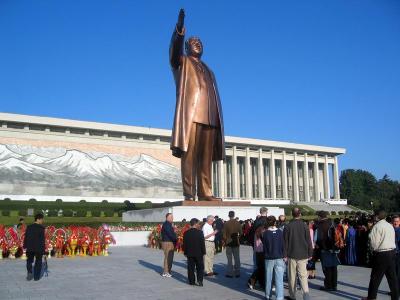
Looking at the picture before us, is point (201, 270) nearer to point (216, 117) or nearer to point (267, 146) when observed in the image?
point (216, 117)

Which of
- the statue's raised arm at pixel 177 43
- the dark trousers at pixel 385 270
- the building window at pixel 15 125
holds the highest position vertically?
the building window at pixel 15 125

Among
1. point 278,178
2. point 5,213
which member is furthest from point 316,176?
point 5,213

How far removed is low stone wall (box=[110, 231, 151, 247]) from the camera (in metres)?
15.1

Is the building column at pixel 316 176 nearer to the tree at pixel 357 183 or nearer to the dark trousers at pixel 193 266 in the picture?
the tree at pixel 357 183

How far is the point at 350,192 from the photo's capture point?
233 feet

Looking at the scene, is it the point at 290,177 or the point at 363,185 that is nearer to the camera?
the point at 290,177

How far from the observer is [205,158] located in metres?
14.5

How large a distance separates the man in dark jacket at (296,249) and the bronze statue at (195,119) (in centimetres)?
804

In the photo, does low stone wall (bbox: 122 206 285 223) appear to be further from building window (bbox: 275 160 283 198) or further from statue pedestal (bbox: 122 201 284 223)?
building window (bbox: 275 160 283 198)

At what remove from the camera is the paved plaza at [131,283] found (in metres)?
6.26

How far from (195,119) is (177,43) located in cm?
240

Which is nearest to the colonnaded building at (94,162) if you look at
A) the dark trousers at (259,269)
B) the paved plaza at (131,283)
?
the paved plaza at (131,283)

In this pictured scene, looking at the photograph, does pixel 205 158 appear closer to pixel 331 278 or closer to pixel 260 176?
pixel 331 278

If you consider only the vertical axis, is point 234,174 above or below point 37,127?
below
